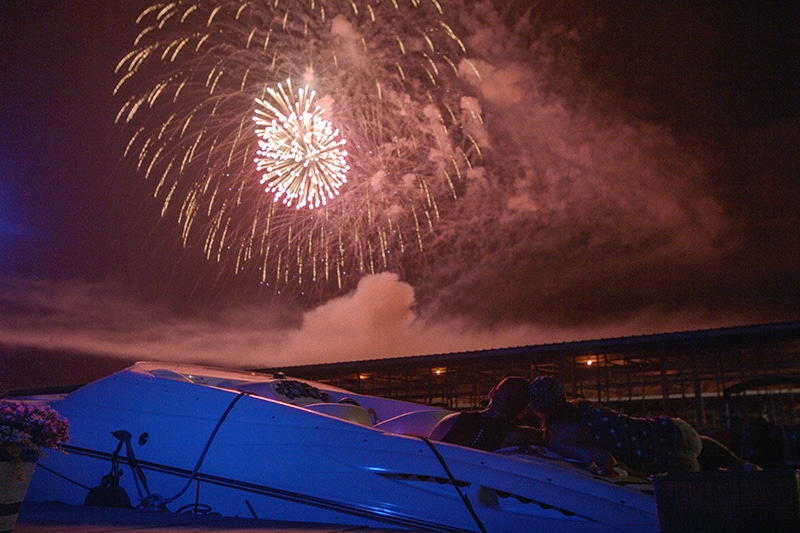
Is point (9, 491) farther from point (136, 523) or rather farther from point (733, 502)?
point (733, 502)

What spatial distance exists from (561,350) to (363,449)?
1337 cm

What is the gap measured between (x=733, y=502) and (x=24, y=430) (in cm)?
329

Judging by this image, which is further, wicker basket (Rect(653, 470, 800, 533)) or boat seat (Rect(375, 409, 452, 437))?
boat seat (Rect(375, 409, 452, 437))

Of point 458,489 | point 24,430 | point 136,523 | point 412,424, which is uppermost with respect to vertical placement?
point 24,430

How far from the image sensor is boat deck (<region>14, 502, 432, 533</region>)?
3.75 meters

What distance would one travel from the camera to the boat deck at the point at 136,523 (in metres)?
3.75

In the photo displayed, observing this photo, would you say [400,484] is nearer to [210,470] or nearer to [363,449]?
[363,449]

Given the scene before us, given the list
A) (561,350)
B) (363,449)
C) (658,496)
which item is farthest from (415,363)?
(658,496)

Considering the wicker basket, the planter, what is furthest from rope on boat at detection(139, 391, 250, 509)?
the wicker basket

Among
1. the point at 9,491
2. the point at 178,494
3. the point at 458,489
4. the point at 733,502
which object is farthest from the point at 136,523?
the point at 733,502

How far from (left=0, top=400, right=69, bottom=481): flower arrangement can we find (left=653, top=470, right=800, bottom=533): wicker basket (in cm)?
299

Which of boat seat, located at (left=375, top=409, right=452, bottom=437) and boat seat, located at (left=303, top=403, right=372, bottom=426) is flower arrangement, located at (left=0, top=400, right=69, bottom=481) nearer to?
boat seat, located at (left=303, top=403, right=372, bottom=426)

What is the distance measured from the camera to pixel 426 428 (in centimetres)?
575

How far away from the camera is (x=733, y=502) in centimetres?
246
